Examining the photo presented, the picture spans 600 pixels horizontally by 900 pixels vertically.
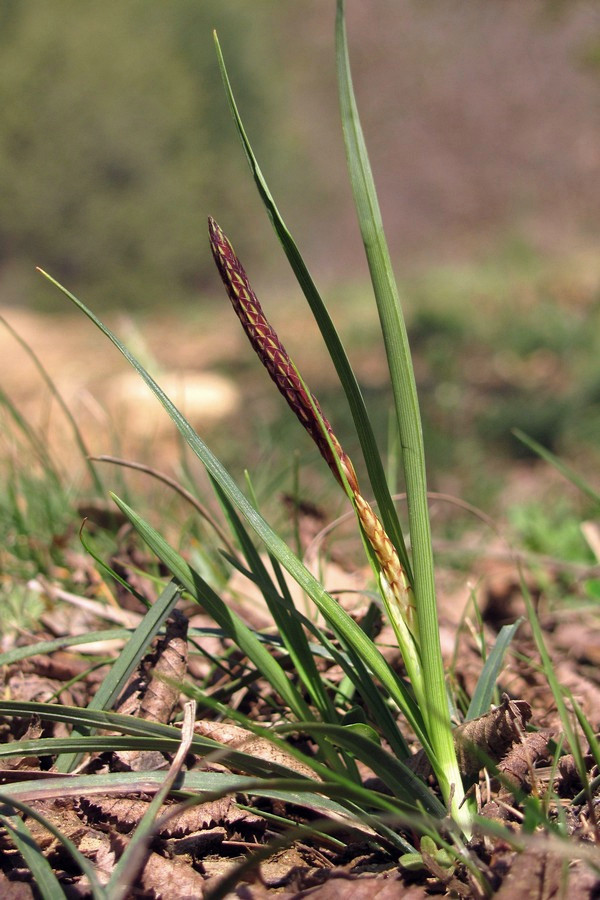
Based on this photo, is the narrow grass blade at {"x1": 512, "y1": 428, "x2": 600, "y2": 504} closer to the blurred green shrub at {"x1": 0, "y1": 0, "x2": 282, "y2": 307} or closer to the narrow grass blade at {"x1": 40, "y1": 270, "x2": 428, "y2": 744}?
the narrow grass blade at {"x1": 40, "y1": 270, "x2": 428, "y2": 744}

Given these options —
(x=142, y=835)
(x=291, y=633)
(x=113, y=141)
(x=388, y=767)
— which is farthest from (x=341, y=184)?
(x=142, y=835)

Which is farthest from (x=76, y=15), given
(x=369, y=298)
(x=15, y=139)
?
(x=369, y=298)

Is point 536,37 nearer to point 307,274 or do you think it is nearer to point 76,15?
point 76,15

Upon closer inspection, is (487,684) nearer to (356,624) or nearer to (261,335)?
(356,624)

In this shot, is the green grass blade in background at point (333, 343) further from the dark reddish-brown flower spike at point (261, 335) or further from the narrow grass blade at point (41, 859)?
the narrow grass blade at point (41, 859)

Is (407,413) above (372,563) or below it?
above

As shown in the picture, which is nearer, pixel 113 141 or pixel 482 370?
pixel 482 370

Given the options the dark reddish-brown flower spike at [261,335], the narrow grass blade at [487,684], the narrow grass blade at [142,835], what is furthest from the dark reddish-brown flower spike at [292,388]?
the narrow grass blade at [142,835]
